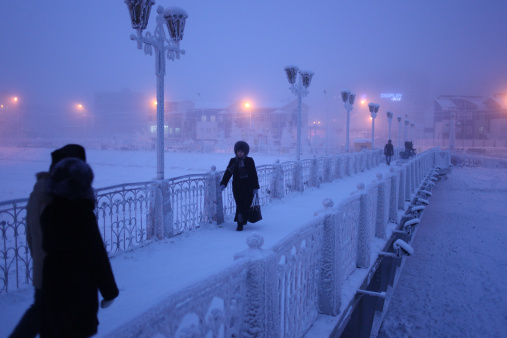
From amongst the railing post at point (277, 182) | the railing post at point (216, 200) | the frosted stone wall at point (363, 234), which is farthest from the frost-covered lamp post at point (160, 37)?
the railing post at point (277, 182)

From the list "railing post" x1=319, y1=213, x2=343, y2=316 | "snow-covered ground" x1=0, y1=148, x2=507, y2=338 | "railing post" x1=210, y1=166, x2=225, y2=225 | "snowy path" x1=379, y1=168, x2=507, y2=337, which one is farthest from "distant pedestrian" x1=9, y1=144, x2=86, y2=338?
"snowy path" x1=379, y1=168, x2=507, y2=337

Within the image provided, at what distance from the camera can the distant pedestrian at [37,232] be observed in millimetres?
2015

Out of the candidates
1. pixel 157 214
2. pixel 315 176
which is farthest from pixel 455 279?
pixel 157 214

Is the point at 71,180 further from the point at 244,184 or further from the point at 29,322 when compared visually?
the point at 244,184

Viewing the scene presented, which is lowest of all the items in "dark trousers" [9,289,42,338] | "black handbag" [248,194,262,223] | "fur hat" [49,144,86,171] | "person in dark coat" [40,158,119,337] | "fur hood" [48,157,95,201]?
"black handbag" [248,194,262,223]

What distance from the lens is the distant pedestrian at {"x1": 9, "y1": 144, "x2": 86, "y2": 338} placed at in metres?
2.01

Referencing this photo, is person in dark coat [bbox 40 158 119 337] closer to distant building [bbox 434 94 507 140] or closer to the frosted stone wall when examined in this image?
the frosted stone wall

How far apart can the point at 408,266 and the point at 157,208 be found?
346 inches

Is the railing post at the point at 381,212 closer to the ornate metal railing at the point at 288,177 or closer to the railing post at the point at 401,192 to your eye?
the railing post at the point at 401,192

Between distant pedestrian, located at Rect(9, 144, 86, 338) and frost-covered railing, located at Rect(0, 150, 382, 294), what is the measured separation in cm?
249

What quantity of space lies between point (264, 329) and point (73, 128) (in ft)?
263

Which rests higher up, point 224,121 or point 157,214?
point 224,121

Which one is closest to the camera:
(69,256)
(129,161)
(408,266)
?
(69,256)

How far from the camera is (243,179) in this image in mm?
7336
